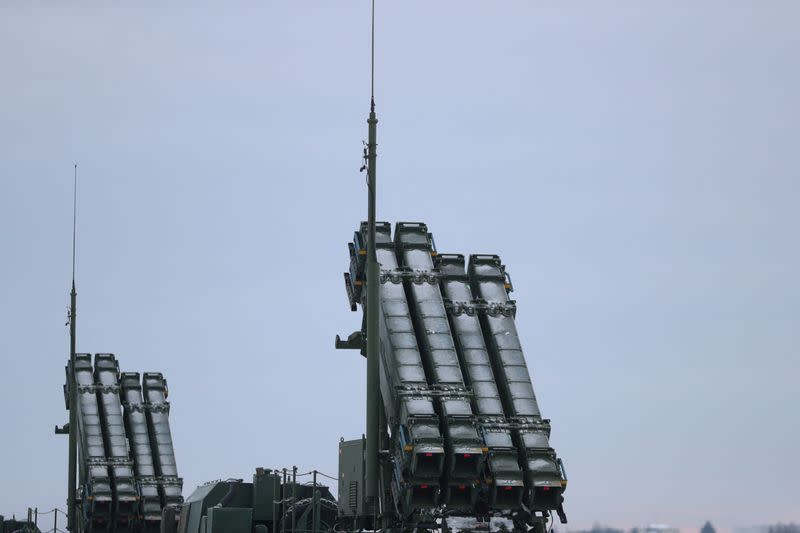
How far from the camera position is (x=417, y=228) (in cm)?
4144

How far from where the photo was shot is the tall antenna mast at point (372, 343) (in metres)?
38.3

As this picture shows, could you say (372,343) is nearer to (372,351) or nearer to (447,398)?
(372,351)

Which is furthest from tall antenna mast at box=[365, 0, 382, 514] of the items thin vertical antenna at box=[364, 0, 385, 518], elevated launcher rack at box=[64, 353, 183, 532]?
elevated launcher rack at box=[64, 353, 183, 532]

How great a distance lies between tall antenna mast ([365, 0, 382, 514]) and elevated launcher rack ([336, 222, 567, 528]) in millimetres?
331

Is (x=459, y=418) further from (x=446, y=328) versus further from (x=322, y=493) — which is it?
(x=322, y=493)

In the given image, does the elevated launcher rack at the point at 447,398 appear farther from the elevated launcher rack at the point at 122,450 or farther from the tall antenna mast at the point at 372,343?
the elevated launcher rack at the point at 122,450

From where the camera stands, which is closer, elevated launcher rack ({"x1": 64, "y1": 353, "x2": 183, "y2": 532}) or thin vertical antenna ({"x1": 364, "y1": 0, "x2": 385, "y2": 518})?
thin vertical antenna ({"x1": 364, "y1": 0, "x2": 385, "y2": 518})

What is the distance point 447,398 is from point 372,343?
8.42 feet

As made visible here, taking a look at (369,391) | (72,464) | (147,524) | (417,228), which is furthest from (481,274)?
(72,464)

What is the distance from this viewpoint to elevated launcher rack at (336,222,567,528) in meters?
36.6

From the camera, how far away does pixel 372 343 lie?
126 feet

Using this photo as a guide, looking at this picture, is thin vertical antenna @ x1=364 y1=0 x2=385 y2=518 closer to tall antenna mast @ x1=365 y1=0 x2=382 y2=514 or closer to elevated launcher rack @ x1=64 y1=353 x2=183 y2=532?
tall antenna mast @ x1=365 y1=0 x2=382 y2=514

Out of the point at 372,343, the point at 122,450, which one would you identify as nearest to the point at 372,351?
the point at 372,343

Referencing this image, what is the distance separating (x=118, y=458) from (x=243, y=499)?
11.5 meters
